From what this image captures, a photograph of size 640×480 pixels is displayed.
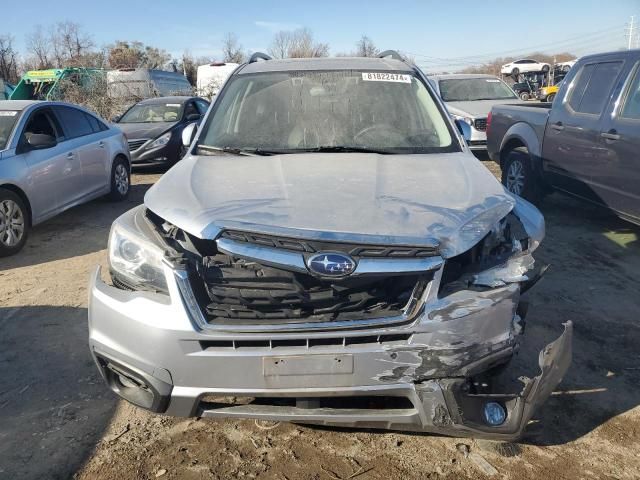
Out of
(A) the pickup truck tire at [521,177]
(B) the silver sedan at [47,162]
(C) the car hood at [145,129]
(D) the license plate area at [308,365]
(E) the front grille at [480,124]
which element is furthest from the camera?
(E) the front grille at [480,124]

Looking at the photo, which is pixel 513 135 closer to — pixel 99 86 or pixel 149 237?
pixel 149 237

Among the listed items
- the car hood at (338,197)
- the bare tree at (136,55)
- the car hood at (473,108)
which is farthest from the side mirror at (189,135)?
the bare tree at (136,55)

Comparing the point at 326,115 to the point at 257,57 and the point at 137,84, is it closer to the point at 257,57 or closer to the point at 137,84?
the point at 257,57

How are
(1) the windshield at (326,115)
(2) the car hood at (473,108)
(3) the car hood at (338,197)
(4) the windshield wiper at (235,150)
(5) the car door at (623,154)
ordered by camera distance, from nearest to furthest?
(3) the car hood at (338,197), (4) the windshield wiper at (235,150), (1) the windshield at (326,115), (5) the car door at (623,154), (2) the car hood at (473,108)

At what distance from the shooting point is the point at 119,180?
8.13 m

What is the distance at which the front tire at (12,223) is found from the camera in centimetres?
556

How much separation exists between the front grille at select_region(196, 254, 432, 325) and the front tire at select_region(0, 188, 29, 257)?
4.33 metres

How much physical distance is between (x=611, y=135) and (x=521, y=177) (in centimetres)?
184

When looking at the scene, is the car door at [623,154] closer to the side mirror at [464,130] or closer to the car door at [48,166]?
the side mirror at [464,130]

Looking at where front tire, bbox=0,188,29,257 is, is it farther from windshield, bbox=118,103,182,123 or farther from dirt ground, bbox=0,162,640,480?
windshield, bbox=118,103,182,123

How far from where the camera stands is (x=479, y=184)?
285 cm

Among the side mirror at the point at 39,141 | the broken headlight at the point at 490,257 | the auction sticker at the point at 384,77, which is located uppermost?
the auction sticker at the point at 384,77

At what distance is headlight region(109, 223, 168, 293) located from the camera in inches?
90.2

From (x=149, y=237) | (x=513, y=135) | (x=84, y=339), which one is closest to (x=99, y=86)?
(x=513, y=135)
